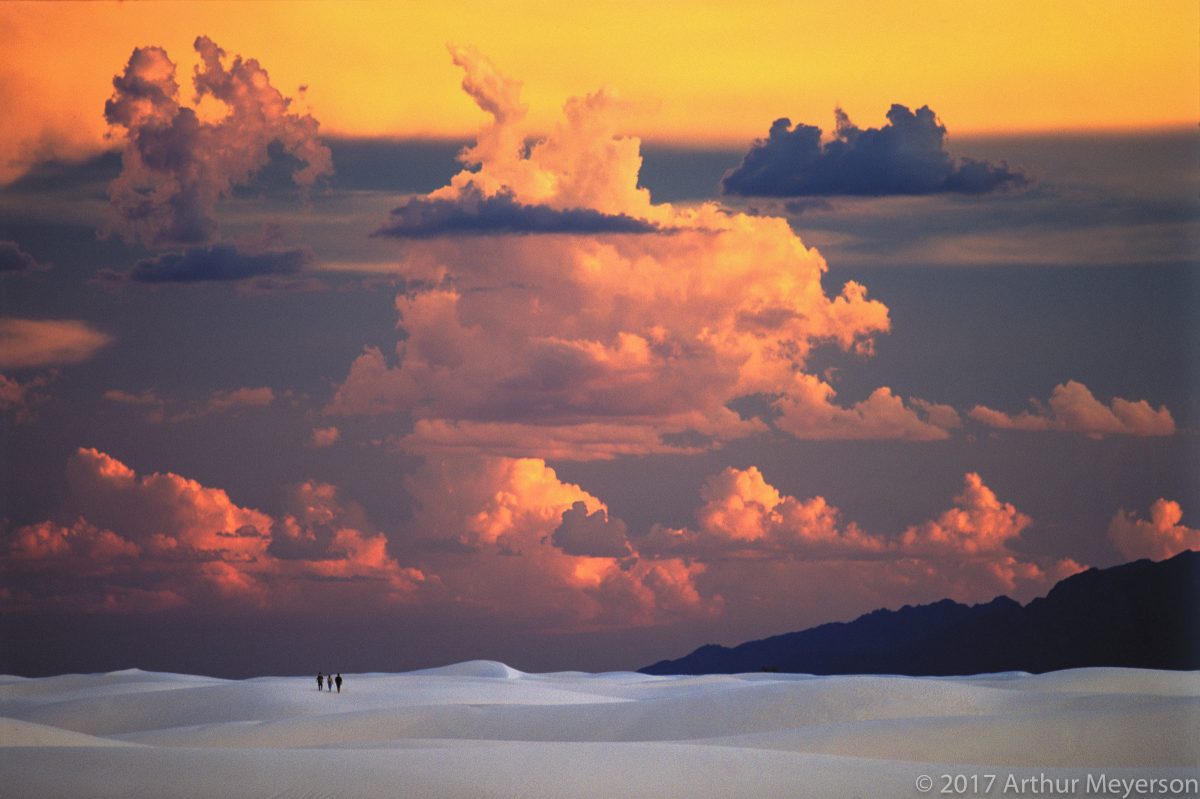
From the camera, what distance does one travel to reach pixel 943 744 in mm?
49656

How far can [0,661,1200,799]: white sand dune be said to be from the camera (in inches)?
1531

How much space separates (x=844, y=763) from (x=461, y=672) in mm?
73005

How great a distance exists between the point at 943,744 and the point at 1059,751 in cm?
344

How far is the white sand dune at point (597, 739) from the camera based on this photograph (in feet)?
128

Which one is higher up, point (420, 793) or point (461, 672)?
point (461, 672)

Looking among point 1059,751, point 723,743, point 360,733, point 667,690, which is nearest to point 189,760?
point 723,743

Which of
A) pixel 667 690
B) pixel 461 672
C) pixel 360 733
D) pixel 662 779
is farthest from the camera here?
pixel 461 672

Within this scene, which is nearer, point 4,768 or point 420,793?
point 420,793

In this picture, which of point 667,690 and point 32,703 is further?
point 667,690

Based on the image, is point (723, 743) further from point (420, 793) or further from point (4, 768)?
point (4, 768)

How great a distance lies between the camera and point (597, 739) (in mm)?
59031

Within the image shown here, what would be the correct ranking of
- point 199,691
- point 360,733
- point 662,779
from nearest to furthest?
point 662,779 < point 360,733 < point 199,691

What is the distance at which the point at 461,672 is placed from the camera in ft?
370

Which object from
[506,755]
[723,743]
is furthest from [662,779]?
[723,743]
